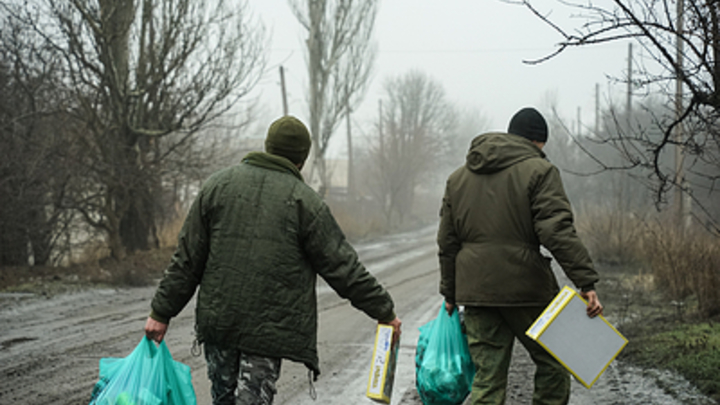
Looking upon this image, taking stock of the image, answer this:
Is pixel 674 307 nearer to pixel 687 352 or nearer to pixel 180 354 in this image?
pixel 687 352

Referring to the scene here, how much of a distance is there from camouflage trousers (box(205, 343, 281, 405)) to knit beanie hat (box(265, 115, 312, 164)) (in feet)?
2.95

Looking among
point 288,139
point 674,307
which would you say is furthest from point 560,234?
point 674,307

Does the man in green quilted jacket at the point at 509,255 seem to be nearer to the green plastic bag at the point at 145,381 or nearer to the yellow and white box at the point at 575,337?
the yellow and white box at the point at 575,337

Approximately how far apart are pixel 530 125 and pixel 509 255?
741 mm

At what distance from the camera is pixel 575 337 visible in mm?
3232

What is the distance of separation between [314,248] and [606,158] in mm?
34376

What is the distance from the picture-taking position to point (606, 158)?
114 feet

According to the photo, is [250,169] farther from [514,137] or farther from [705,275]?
[705,275]

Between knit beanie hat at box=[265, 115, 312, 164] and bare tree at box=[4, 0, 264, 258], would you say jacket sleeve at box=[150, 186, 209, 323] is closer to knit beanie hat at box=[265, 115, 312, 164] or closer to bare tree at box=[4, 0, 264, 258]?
knit beanie hat at box=[265, 115, 312, 164]

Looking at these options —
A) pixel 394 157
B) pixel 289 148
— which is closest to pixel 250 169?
pixel 289 148

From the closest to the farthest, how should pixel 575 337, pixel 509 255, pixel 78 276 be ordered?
pixel 575 337
pixel 509 255
pixel 78 276

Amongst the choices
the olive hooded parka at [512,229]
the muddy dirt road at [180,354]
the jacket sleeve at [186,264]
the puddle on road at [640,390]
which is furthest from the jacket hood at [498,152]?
the puddle on road at [640,390]

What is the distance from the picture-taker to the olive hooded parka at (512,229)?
330 centimetres

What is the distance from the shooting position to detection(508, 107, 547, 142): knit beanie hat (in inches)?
144
